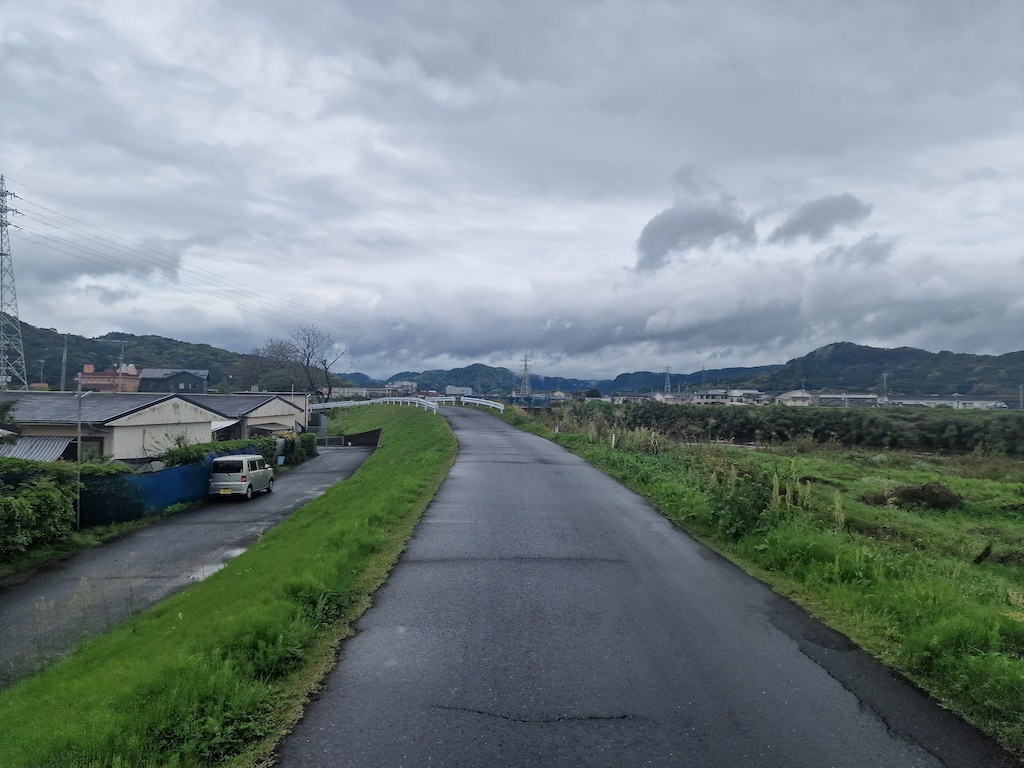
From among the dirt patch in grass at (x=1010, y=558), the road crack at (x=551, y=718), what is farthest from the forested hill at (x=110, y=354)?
the dirt patch in grass at (x=1010, y=558)

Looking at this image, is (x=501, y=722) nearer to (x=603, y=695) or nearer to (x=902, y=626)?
(x=603, y=695)

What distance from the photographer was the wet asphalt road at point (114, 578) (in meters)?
9.11

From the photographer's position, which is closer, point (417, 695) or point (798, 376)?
point (417, 695)

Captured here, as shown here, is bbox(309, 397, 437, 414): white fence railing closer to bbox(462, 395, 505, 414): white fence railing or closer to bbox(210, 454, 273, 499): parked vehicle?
bbox(462, 395, 505, 414): white fence railing

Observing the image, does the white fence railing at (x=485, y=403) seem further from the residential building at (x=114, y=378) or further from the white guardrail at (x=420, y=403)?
the residential building at (x=114, y=378)

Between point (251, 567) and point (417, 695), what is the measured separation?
262 inches

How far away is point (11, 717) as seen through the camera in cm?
545

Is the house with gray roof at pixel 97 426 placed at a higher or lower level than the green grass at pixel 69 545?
higher

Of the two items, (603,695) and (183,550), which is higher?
(603,695)

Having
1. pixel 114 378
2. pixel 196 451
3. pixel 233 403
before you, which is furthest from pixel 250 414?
pixel 114 378

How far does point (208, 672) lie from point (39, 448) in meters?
24.5

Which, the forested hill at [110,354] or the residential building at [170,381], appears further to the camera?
the residential building at [170,381]

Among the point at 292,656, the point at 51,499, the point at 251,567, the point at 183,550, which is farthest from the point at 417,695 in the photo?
the point at 51,499

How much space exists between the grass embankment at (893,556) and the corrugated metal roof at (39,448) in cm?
1985
